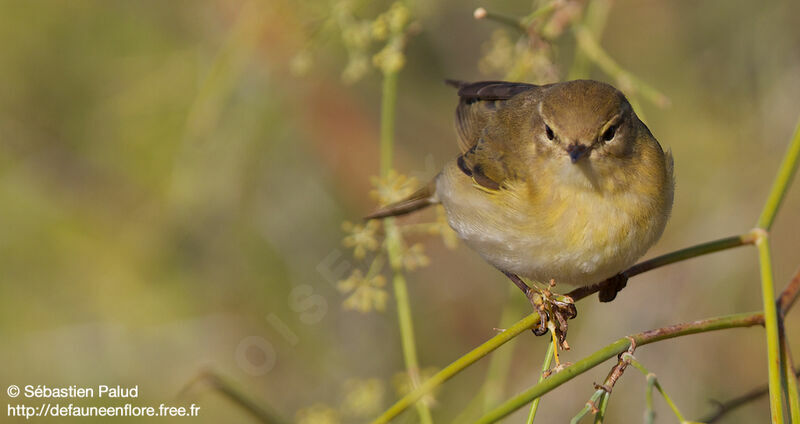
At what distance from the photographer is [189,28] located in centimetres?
498

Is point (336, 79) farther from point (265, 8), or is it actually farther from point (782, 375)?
point (782, 375)

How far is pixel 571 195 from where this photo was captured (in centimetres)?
266

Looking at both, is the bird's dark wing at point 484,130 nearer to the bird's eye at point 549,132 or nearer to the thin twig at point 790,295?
the bird's eye at point 549,132

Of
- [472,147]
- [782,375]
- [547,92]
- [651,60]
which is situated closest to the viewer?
[782,375]

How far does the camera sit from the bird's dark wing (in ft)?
9.95

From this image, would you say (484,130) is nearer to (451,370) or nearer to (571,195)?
(571,195)

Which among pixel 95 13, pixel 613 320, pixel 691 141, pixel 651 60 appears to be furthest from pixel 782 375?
pixel 95 13

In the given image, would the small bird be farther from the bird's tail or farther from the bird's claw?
the bird's tail

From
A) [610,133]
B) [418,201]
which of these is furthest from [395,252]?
[610,133]

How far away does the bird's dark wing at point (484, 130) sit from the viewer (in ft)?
9.95

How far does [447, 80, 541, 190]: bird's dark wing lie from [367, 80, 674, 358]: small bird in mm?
17

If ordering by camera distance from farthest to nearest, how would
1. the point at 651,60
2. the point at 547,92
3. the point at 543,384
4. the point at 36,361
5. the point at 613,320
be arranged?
1. the point at 651,60
2. the point at 36,361
3. the point at 613,320
4. the point at 547,92
5. the point at 543,384

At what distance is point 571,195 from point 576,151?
0.19 meters

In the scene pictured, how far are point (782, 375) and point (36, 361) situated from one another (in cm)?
417
